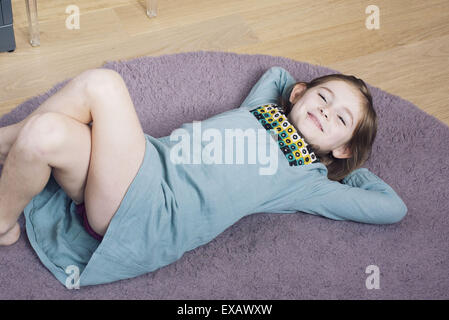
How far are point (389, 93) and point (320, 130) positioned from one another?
0.46 metres

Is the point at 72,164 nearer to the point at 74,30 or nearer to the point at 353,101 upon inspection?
the point at 353,101

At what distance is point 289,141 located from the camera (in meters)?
1.23

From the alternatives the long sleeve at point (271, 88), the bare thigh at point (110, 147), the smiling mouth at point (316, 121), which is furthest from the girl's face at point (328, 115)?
the bare thigh at point (110, 147)

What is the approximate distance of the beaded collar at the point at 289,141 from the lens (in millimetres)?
1229

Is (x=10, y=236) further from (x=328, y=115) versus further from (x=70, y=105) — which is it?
(x=328, y=115)

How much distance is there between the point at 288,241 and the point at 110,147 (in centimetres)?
45

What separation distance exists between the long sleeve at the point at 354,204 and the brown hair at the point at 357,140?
0.06 metres

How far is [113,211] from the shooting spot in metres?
1.07

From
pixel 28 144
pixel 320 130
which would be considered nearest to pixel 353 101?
pixel 320 130

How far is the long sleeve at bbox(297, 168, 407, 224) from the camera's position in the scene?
1.26m
